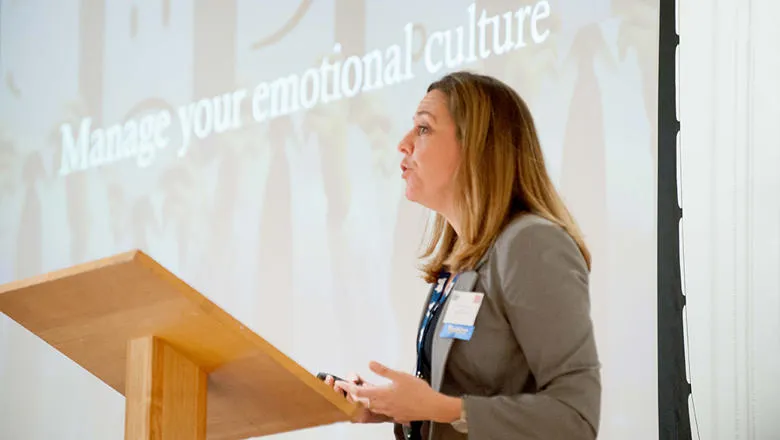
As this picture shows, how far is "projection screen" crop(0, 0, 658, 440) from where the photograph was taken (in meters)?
2.71

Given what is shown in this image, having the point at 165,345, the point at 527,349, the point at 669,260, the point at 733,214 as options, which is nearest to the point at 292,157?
the point at 669,260

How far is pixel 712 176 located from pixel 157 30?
7.68 feet

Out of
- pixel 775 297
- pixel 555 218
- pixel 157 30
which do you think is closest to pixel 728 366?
pixel 775 297

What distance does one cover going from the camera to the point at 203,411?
1627 mm

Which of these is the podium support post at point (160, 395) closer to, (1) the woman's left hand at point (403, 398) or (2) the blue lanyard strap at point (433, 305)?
(1) the woman's left hand at point (403, 398)

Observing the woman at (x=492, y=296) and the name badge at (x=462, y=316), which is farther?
the name badge at (x=462, y=316)

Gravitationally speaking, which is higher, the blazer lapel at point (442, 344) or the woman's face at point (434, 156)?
the woman's face at point (434, 156)

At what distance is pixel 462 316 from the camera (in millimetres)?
1896

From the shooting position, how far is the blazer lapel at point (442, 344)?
6.24 feet

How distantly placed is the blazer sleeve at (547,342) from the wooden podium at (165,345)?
28cm

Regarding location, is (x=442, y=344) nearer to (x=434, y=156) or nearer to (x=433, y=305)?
(x=433, y=305)

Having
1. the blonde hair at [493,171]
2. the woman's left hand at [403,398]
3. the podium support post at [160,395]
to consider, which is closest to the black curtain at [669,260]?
the blonde hair at [493,171]

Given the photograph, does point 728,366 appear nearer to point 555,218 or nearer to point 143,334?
point 555,218

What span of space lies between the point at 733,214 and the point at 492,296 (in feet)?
3.05
